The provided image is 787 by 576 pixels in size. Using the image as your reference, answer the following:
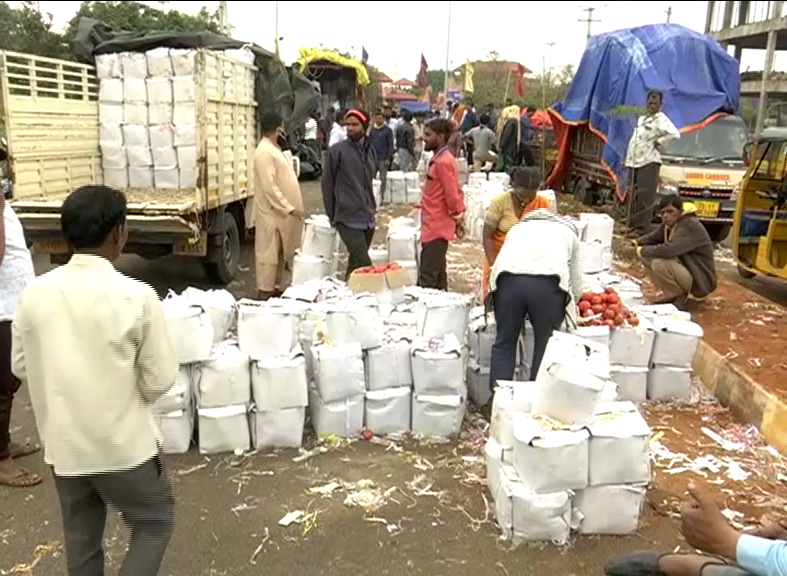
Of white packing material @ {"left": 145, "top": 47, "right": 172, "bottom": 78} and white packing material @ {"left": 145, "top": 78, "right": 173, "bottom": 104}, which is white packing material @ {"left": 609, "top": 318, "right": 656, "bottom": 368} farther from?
white packing material @ {"left": 145, "top": 47, "right": 172, "bottom": 78}

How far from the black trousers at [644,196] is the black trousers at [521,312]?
6843 millimetres

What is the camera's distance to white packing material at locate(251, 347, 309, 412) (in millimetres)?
4668

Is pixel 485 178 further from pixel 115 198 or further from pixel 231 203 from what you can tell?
pixel 115 198

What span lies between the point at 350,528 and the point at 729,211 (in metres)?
9.35

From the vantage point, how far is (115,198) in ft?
8.38

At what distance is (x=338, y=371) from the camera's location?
4797mm

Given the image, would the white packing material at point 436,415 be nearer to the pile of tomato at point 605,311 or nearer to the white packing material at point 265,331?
the white packing material at point 265,331

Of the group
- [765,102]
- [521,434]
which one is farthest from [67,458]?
[765,102]

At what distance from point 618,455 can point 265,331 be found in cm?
222

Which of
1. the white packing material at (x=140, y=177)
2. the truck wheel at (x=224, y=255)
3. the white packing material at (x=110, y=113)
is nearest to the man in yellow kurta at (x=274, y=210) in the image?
the truck wheel at (x=224, y=255)

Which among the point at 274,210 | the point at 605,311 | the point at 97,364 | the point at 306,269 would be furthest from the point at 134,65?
the point at 97,364

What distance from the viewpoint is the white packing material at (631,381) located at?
5.64 m

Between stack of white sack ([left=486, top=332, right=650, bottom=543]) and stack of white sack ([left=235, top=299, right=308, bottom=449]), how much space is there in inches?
55.5

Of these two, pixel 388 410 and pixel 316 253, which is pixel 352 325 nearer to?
pixel 388 410
